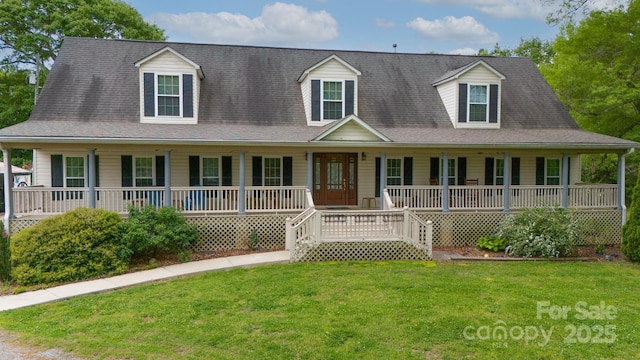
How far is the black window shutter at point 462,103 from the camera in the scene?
15.0 m

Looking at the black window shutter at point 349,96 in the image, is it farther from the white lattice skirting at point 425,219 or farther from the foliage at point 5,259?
the foliage at point 5,259

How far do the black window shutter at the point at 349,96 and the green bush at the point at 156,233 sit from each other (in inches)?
263

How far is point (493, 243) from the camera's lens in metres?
12.2

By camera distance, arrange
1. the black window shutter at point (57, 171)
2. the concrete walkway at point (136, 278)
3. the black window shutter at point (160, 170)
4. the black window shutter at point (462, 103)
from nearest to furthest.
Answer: the concrete walkway at point (136, 278)
the black window shutter at point (57, 171)
the black window shutter at point (160, 170)
the black window shutter at point (462, 103)

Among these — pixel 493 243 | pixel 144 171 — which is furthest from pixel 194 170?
pixel 493 243

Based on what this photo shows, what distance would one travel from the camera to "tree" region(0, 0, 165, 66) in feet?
81.1

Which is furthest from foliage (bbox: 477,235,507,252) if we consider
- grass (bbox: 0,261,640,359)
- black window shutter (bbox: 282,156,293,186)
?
black window shutter (bbox: 282,156,293,186)

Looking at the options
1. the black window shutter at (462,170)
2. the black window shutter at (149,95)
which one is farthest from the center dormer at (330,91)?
the black window shutter at (149,95)

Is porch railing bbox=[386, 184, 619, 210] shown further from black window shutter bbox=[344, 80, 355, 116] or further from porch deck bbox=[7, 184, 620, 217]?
black window shutter bbox=[344, 80, 355, 116]

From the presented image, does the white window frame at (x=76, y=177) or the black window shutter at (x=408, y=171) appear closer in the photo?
the white window frame at (x=76, y=177)

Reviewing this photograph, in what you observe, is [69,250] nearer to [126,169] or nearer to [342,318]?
[126,169]

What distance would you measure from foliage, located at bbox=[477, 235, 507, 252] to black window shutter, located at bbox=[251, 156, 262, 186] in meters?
7.44

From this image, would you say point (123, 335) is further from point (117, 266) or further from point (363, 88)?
point (363, 88)

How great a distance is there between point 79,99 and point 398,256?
11189 mm
